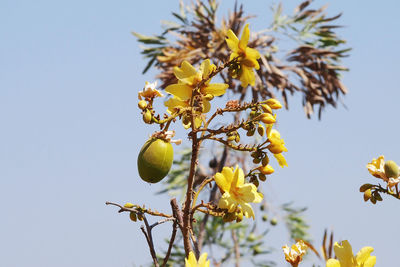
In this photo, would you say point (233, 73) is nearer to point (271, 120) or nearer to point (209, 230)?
point (271, 120)

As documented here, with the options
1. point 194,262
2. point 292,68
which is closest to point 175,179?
point 292,68

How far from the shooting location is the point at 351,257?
748 mm

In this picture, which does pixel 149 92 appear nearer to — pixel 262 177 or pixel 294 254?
pixel 262 177

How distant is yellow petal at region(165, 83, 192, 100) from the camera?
0.95 meters

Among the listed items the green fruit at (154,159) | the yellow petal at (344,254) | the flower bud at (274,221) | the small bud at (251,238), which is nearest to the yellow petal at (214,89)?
the green fruit at (154,159)

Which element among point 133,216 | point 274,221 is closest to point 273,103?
point 133,216

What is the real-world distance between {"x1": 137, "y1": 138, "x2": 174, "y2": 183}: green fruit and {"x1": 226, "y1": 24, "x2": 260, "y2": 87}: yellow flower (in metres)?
0.16

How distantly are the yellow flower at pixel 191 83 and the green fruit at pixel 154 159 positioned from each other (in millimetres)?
79

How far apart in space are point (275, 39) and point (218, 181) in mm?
5777

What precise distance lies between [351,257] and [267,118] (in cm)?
24

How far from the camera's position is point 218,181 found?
34.6 inches

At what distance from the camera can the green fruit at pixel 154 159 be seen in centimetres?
95

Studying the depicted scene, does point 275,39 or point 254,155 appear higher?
point 275,39

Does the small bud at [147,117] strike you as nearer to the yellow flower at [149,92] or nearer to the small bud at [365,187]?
the yellow flower at [149,92]
